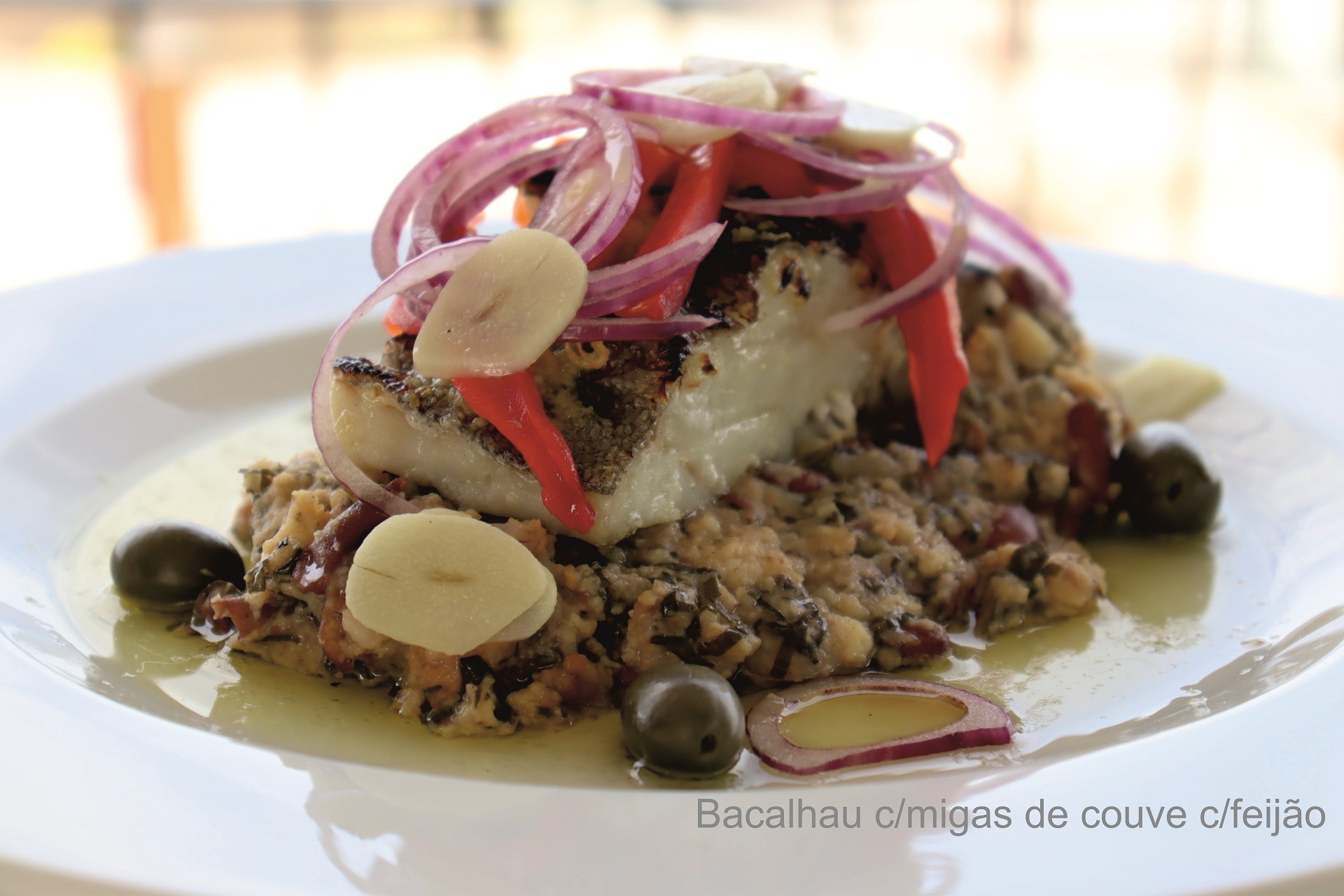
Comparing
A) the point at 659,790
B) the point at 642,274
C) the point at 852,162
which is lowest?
the point at 659,790

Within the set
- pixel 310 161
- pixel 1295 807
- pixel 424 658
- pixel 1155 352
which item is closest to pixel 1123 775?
pixel 1295 807

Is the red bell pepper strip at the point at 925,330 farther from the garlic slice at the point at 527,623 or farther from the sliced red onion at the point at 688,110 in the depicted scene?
the garlic slice at the point at 527,623

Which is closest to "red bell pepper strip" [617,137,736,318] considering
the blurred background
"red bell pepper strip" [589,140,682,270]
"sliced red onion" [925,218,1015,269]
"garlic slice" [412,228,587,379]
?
"red bell pepper strip" [589,140,682,270]

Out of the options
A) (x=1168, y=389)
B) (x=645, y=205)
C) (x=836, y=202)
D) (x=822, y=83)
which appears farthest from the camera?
(x=822, y=83)

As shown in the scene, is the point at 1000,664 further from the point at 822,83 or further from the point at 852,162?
the point at 822,83

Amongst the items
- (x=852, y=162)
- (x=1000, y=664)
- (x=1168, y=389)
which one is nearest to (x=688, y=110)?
(x=852, y=162)

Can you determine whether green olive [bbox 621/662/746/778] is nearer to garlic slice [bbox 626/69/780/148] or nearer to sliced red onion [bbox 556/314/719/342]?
sliced red onion [bbox 556/314/719/342]
